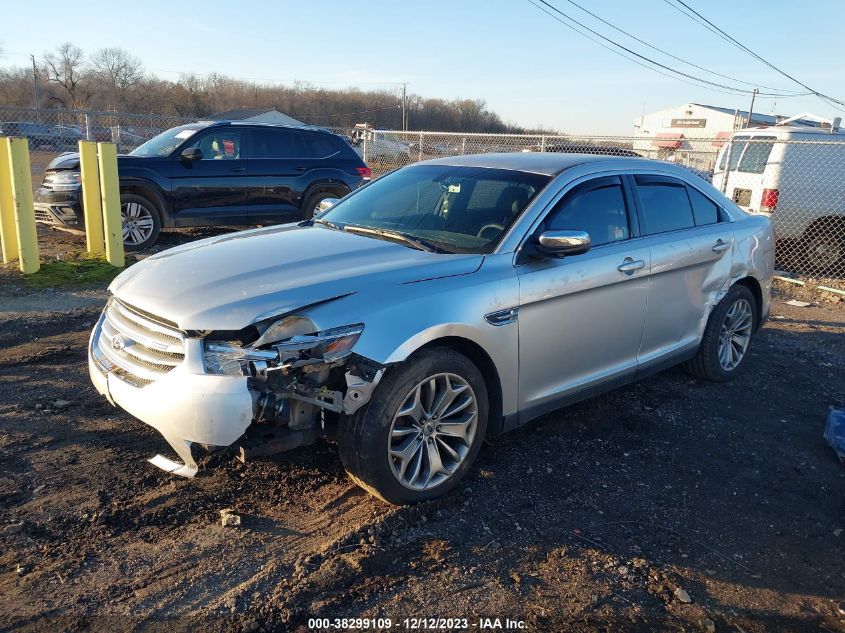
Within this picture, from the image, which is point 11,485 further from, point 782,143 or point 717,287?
point 782,143

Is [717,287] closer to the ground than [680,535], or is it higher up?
higher up

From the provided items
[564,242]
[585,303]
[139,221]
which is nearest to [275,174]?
[139,221]

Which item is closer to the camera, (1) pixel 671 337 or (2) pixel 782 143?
(1) pixel 671 337

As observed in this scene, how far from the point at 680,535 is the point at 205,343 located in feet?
8.09

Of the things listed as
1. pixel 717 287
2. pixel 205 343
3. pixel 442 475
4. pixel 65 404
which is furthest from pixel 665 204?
pixel 65 404

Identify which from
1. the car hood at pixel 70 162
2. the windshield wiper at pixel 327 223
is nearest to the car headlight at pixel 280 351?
the windshield wiper at pixel 327 223

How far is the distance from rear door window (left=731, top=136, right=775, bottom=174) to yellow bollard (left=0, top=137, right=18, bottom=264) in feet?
33.1

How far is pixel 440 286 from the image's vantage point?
3.33 meters

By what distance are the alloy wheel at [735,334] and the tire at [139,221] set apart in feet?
25.1

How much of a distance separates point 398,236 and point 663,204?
205 centimetres

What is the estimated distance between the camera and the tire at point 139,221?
366 inches

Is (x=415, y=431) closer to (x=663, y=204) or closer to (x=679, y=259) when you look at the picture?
(x=679, y=259)

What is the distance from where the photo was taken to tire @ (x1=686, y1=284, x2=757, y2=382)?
204 inches

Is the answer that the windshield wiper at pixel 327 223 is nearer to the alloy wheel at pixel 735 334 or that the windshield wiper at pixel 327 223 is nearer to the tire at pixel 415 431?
the tire at pixel 415 431
